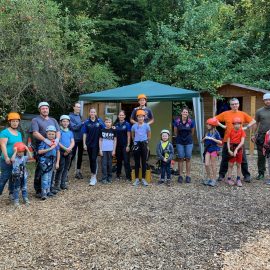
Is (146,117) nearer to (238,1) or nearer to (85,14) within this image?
(85,14)

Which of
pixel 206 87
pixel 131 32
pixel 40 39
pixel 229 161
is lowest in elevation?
pixel 229 161

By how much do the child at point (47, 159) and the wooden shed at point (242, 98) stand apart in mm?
8350

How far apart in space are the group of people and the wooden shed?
17.6 ft

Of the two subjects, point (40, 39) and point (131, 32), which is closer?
point (40, 39)

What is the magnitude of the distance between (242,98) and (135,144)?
7.37 meters

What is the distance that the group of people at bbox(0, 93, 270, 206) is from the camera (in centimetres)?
607

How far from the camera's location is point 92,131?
24.0 feet

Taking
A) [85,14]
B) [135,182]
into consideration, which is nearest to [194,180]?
[135,182]

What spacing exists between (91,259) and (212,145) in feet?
13.3

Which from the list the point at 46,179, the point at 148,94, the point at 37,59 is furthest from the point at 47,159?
the point at 37,59

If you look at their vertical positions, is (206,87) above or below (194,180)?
above

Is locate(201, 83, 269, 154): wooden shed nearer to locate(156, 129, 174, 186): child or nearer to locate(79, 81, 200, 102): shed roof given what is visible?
locate(79, 81, 200, 102): shed roof

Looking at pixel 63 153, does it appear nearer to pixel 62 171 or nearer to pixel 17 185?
pixel 62 171

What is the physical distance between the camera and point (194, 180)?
7.56 metres
